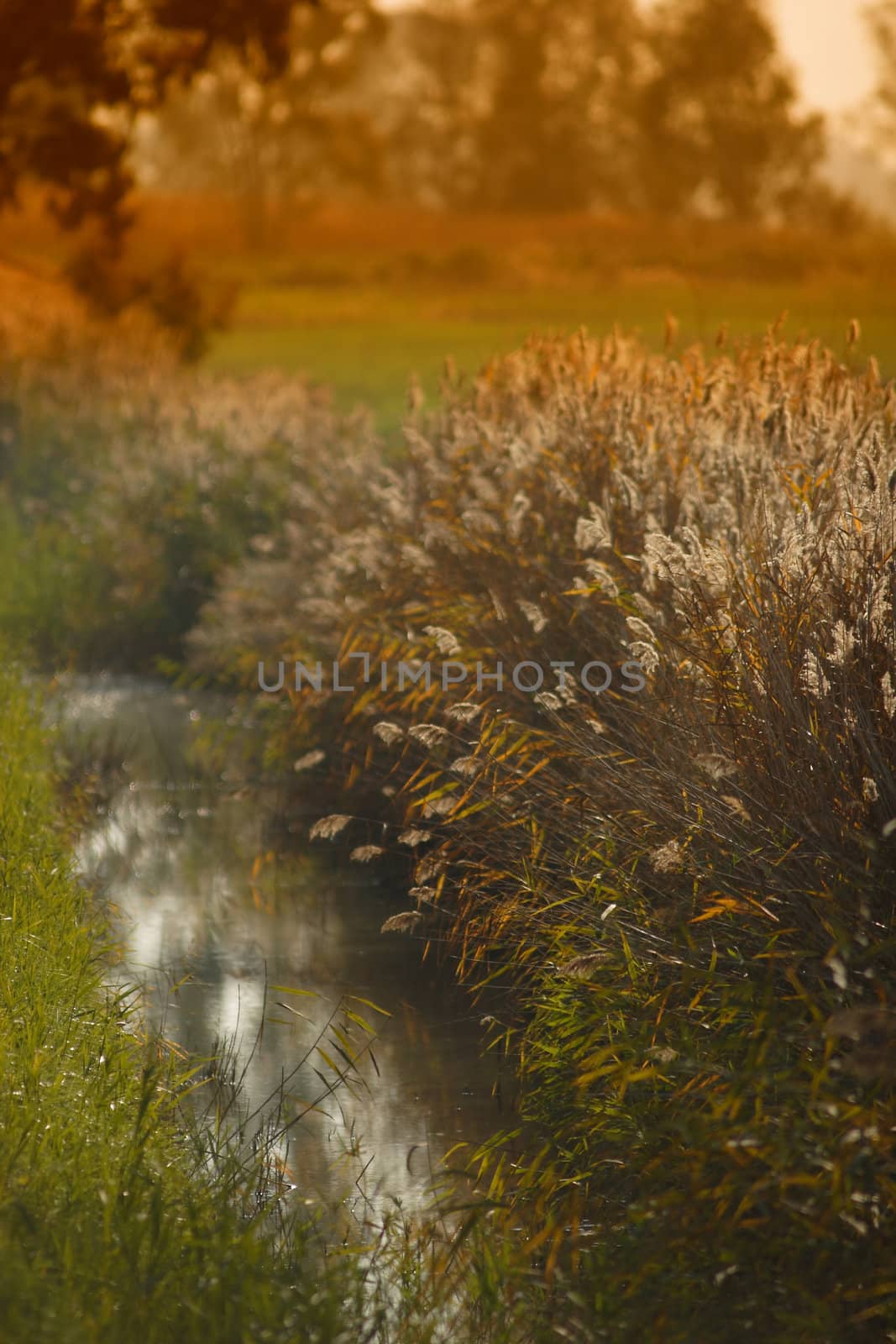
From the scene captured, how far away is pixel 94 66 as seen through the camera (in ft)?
61.3

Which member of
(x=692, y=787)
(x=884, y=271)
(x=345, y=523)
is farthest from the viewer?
(x=884, y=271)

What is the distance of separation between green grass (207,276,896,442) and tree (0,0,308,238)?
6320mm

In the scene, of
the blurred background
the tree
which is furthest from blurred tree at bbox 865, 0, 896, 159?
the tree

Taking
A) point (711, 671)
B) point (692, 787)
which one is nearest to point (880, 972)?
point (692, 787)

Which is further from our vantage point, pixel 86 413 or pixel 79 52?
pixel 79 52

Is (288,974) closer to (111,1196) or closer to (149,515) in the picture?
(111,1196)

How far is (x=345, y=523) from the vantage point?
31.9 feet

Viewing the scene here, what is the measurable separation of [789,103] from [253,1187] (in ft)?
214

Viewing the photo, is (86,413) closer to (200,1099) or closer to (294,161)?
(200,1099)

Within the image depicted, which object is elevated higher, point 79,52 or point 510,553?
point 79,52

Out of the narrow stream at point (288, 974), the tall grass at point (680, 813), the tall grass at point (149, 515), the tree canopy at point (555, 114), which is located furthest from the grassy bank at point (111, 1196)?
the tree canopy at point (555, 114)

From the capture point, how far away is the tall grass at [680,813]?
392 cm

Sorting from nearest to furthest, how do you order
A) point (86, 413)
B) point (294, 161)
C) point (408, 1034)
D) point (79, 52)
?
point (408, 1034) → point (86, 413) → point (79, 52) → point (294, 161)

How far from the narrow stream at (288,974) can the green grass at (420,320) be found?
16.7 metres
